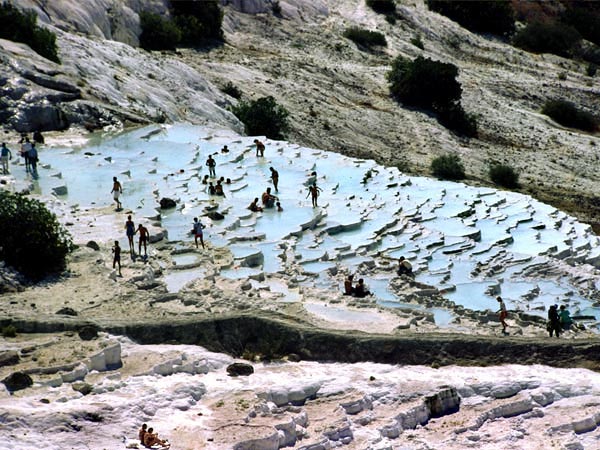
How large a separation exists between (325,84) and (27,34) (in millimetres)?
14450

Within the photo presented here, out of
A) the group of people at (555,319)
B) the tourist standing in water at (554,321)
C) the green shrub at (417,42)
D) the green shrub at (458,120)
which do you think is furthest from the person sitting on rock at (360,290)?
the green shrub at (417,42)

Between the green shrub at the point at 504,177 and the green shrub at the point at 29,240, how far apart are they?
776 inches

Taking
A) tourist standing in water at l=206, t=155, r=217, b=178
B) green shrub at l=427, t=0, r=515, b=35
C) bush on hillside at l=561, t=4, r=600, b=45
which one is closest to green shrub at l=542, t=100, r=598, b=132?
green shrub at l=427, t=0, r=515, b=35

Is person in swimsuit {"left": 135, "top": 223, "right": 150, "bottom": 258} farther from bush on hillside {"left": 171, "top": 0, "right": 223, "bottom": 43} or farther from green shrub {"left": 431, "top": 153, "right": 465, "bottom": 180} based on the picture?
bush on hillside {"left": 171, "top": 0, "right": 223, "bottom": 43}

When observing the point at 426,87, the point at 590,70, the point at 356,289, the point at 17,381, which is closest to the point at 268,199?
the point at 356,289

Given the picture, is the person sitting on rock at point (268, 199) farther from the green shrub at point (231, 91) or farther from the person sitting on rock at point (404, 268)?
the green shrub at point (231, 91)

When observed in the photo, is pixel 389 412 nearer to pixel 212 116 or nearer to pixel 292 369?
pixel 292 369

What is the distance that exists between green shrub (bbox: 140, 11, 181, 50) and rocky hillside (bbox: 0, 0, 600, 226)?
1.67 feet

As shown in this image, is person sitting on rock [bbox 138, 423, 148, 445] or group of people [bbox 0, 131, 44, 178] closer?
person sitting on rock [bbox 138, 423, 148, 445]

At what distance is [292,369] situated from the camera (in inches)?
556

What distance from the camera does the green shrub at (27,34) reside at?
3250cm

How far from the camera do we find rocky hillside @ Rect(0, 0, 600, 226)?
3180 centimetres

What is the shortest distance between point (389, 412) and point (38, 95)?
65.3 ft

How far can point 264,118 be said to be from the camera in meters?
35.8
